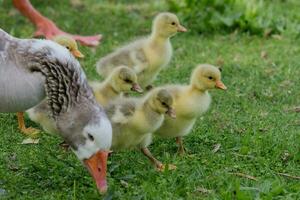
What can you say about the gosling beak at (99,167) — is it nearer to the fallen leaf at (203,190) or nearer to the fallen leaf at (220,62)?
the fallen leaf at (203,190)

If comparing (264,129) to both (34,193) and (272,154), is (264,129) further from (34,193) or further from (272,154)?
(34,193)

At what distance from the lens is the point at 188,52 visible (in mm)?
8211

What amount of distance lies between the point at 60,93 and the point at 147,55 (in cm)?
202

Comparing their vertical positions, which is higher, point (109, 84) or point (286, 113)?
point (109, 84)

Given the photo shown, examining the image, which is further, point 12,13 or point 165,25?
point 12,13

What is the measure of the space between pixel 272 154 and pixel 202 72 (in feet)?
2.62

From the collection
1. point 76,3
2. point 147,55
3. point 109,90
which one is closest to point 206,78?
point 109,90

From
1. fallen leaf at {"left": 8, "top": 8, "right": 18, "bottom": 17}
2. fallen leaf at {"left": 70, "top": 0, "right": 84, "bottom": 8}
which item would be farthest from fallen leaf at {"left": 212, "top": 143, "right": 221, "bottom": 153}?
fallen leaf at {"left": 70, "top": 0, "right": 84, "bottom": 8}

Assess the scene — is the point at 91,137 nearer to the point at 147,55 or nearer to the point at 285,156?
the point at 285,156

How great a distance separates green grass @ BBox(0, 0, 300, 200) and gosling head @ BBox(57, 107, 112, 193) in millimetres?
237

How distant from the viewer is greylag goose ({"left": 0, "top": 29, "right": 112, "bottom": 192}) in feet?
14.7

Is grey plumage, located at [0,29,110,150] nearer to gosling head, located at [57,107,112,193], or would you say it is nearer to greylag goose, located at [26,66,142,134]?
gosling head, located at [57,107,112,193]

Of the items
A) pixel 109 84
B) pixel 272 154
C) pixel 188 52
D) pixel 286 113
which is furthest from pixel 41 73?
pixel 188 52

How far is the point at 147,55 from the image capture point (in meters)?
6.50
